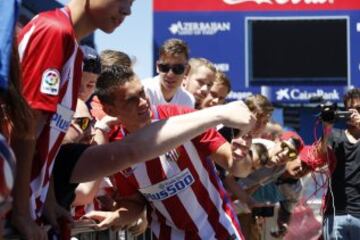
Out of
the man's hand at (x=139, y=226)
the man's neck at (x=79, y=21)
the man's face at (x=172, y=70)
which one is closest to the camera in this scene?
the man's neck at (x=79, y=21)

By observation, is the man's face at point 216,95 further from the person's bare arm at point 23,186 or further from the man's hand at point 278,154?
the person's bare arm at point 23,186

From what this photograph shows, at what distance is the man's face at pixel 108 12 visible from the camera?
10.9ft

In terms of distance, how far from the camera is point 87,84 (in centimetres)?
466

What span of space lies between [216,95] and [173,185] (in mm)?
2834

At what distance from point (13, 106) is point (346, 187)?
→ 18.8 ft

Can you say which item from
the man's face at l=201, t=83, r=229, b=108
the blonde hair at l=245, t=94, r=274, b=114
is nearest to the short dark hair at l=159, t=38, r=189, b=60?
the man's face at l=201, t=83, r=229, b=108

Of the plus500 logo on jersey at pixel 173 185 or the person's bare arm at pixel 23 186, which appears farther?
the plus500 logo on jersey at pixel 173 185

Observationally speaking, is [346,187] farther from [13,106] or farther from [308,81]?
[308,81]

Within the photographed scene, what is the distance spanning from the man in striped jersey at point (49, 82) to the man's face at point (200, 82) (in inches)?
143

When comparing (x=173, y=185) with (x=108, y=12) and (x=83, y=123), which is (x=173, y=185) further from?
(x=108, y=12)

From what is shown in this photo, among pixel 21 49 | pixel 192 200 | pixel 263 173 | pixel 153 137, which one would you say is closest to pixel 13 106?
pixel 21 49

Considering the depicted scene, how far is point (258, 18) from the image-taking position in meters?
17.4

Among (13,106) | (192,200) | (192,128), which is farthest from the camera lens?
(192,200)

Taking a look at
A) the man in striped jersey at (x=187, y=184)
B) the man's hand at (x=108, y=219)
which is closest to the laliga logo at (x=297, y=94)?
the man's hand at (x=108, y=219)
